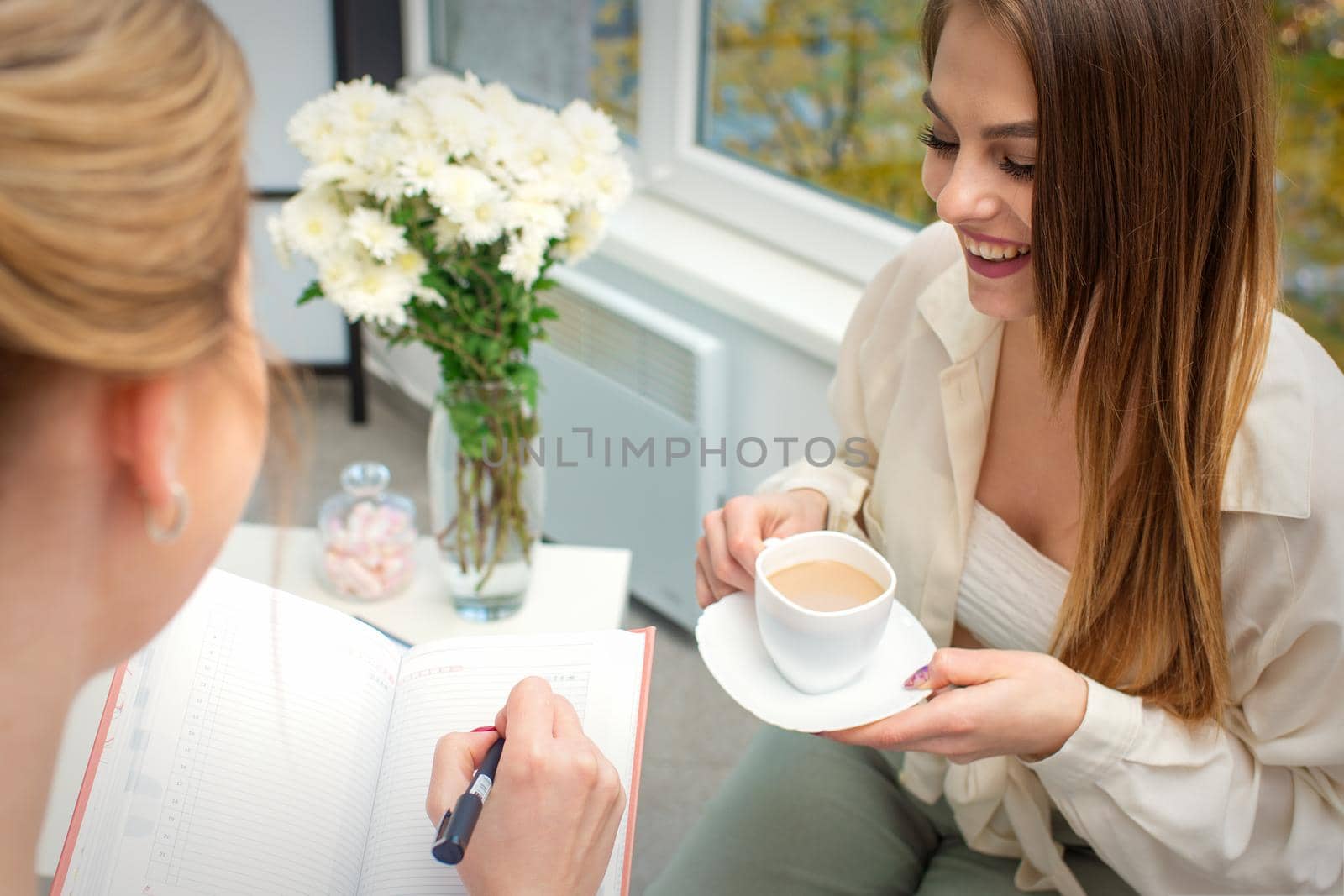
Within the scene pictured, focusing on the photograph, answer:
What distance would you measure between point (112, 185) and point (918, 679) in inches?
27.0

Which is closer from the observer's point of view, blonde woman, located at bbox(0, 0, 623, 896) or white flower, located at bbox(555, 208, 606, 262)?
blonde woman, located at bbox(0, 0, 623, 896)

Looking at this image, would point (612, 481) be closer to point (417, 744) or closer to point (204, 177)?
point (417, 744)

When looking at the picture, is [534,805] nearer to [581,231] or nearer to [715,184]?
[581,231]

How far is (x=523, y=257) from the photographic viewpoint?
1.27 m

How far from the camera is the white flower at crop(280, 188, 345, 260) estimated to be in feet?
4.16

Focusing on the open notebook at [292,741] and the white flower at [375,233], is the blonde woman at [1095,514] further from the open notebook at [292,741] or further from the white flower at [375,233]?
the white flower at [375,233]

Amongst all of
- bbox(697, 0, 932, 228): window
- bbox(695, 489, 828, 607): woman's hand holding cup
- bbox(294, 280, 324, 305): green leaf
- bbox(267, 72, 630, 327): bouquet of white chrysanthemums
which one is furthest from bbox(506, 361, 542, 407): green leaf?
bbox(697, 0, 932, 228): window

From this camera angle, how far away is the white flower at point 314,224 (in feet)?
4.16

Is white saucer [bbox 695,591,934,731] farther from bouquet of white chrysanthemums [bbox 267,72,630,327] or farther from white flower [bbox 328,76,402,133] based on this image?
white flower [bbox 328,76,402,133]

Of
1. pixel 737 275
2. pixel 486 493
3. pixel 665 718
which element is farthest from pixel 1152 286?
pixel 665 718

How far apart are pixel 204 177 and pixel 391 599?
106 cm

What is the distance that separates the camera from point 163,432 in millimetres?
590

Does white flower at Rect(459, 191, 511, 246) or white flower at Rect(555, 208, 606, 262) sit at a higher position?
white flower at Rect(459, 191, 511, 246)

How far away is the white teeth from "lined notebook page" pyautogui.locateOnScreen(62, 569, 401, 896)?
595mm
